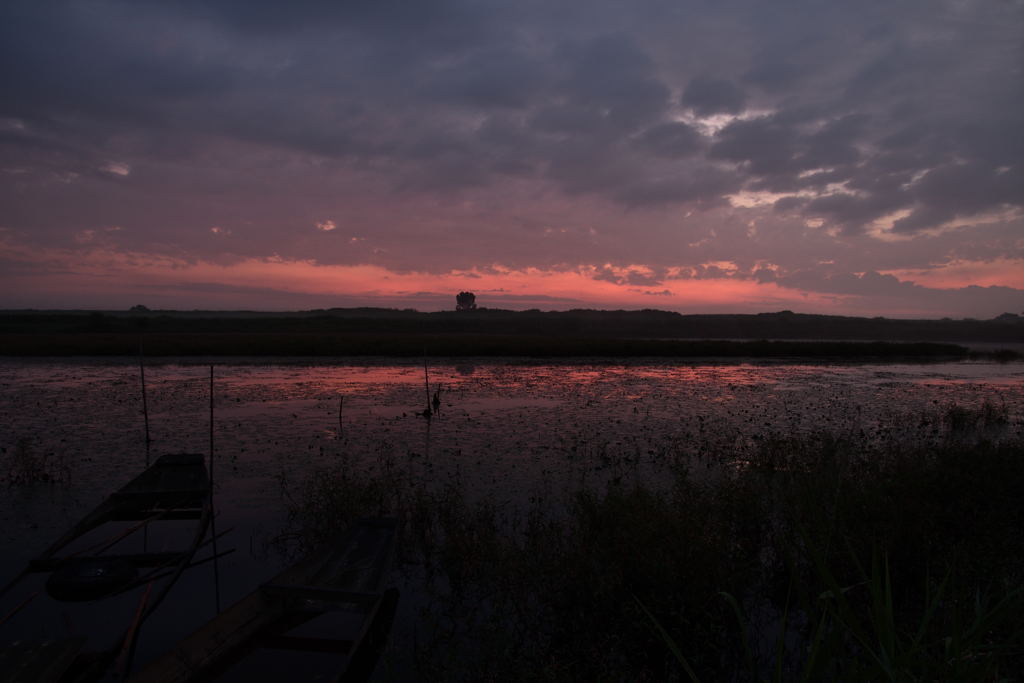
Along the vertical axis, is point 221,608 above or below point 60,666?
below

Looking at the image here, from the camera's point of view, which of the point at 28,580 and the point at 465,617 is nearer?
the point at 465,617

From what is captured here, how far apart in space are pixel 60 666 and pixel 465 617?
3996 mm

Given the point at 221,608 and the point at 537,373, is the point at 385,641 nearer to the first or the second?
the point at 221,608

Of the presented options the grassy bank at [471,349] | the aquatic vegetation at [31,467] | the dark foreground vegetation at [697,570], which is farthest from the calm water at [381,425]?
the grassy bank at [471,349]

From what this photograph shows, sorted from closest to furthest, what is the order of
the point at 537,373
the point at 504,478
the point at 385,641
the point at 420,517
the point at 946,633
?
1. the point at 946,633
2. the point at 385,641
3. the point at 420,517
4. the point at 504,478
5. the point at 537,373

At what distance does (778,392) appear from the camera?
2634 centimetres

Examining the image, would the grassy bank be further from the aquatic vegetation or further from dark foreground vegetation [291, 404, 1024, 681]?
dark foreground vegetation [291, 404, 1024, 681]

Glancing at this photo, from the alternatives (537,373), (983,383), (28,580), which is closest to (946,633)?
(28,580)

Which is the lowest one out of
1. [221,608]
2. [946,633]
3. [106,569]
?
[221,608]

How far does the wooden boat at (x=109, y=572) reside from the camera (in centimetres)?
530

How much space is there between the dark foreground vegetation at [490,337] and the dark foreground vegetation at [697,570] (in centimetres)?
1469

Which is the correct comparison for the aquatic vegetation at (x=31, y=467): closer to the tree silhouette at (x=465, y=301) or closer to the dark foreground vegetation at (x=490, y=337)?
the dark foreground vegetation at (x=490, y=337)

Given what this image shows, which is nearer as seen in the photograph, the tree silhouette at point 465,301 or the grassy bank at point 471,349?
the grassy bank at point 471,349

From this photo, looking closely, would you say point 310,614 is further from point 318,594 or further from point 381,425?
point 381,425
